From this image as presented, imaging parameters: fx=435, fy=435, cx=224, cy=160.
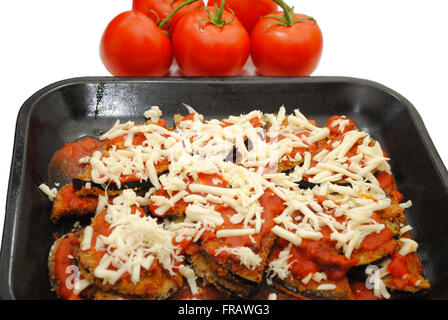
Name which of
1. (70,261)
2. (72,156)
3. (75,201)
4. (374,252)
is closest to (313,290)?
(374,252)

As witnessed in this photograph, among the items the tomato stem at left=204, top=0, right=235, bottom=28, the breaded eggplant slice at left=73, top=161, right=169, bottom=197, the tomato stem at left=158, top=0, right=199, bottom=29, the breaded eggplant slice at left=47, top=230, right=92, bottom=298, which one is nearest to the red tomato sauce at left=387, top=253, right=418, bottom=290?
the breaded eggplant slice at left=73, top=161, right=169, bottom=197

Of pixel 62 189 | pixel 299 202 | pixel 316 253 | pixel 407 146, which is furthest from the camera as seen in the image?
pixel 407 146

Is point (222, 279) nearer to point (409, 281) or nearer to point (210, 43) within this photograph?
point (409, 281)

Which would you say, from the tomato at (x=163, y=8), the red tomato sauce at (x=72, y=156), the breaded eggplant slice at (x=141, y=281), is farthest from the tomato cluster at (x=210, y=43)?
the breaded eggplant slice at (x=141, y=281)

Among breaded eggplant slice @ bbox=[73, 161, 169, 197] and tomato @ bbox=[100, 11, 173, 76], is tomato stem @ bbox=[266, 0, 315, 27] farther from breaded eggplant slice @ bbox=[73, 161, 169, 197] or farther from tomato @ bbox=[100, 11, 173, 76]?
breaded eggplant slice @ bbox=[73, 161, 169, 197]

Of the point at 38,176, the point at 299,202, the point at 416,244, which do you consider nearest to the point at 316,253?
the point at 299,202
